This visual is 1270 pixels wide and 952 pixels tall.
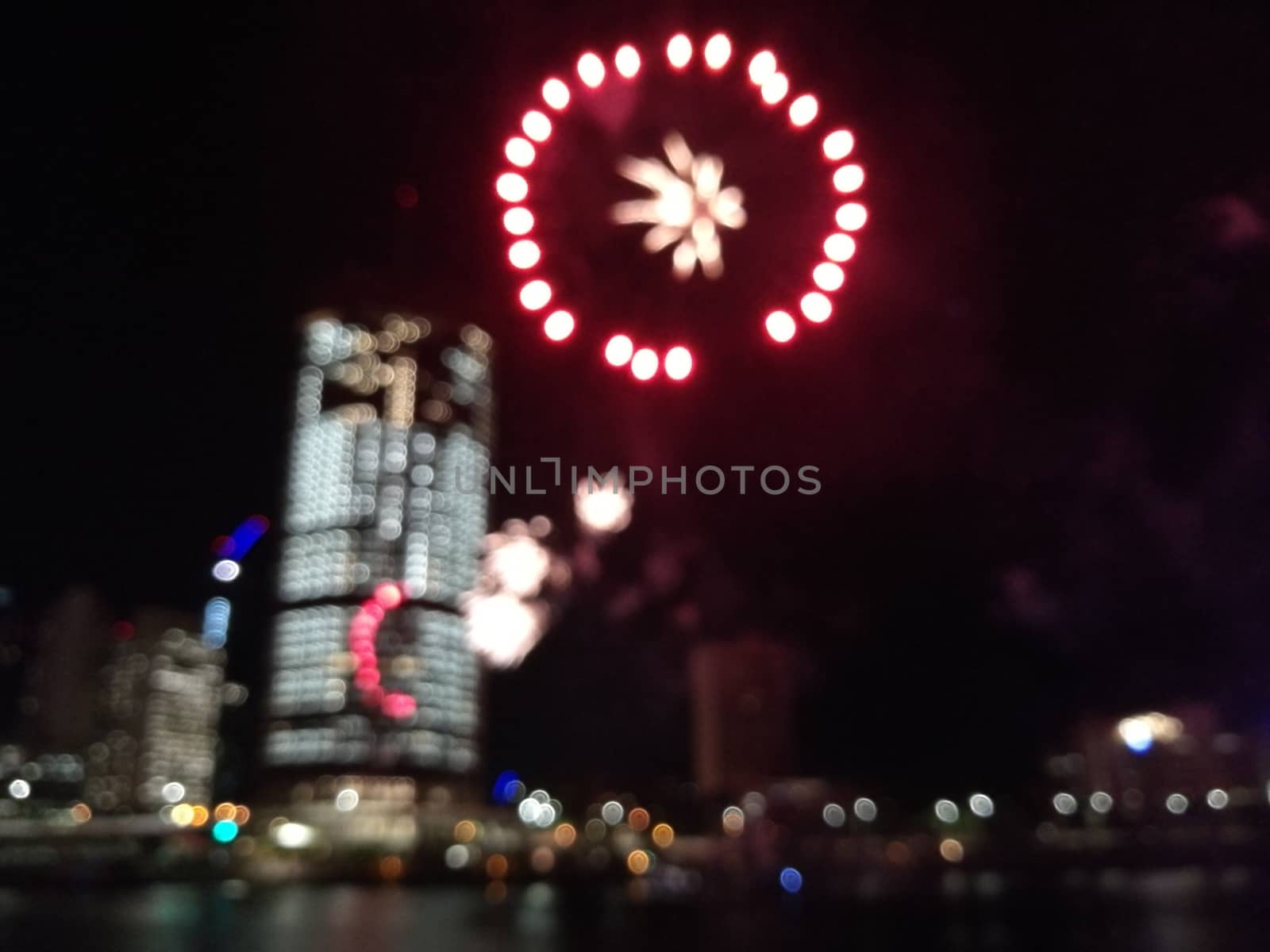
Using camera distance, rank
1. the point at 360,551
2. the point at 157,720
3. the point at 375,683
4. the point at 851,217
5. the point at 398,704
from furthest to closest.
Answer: the point at 398,704 → the point at 360,551 → the point at 157,720 → the point at 375,683 → the point at 851,217

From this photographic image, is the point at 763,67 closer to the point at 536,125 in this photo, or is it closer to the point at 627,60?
the point at 627,60

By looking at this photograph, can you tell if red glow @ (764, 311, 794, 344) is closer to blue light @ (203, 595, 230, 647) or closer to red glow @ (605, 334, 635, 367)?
red glow @ (605, 334, 635, 367)

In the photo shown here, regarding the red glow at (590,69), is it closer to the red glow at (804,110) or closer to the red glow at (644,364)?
the red glow at (804,110)

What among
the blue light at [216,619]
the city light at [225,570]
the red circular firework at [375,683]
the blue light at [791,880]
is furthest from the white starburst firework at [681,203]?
the blue light at [216,619]

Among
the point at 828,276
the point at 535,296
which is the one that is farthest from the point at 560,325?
the point at 828,276

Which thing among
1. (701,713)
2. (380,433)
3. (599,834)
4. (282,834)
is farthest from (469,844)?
(380,433)

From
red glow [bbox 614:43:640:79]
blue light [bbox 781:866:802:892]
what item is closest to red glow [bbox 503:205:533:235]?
red glow [bbox 614:43:640:79]
